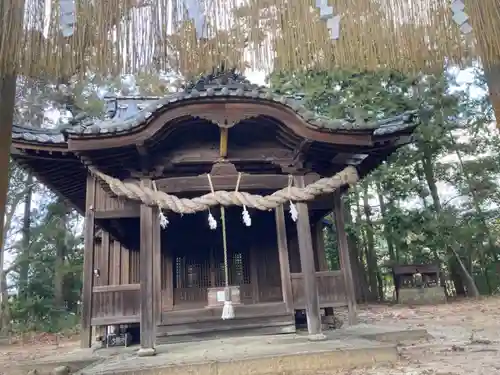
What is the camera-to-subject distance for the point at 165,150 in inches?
308

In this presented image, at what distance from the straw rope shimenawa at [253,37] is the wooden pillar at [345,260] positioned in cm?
590

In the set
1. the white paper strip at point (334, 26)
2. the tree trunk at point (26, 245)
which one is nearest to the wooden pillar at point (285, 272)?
the white paper strip at point (334, 26)

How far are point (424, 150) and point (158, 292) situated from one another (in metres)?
16.0

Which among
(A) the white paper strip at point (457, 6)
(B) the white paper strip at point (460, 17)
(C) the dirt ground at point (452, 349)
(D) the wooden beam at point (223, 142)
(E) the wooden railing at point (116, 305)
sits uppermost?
(D) the wooden beam at point (223, 142)

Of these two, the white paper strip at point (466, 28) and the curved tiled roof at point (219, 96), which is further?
the curved tiled roof at point (219, 96)

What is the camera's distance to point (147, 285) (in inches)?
264

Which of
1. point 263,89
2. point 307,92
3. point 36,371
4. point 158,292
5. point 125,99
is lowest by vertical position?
point 36,371

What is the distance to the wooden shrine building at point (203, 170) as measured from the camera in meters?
6.99

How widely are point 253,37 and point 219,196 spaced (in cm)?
441

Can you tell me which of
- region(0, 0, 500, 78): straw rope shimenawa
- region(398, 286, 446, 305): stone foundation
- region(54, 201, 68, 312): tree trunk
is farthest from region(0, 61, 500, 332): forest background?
region(0, 0, 500, 78): straw rope shimenawa

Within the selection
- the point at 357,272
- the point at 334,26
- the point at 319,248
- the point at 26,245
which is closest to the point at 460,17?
the point at 334,26

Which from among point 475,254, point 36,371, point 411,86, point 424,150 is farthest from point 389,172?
point 36,371

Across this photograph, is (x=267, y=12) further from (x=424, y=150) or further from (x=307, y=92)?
(x=424, y=150)

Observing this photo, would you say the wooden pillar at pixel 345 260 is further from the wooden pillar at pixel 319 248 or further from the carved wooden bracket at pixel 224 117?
the carved wooden bracket at pixel 224 117
